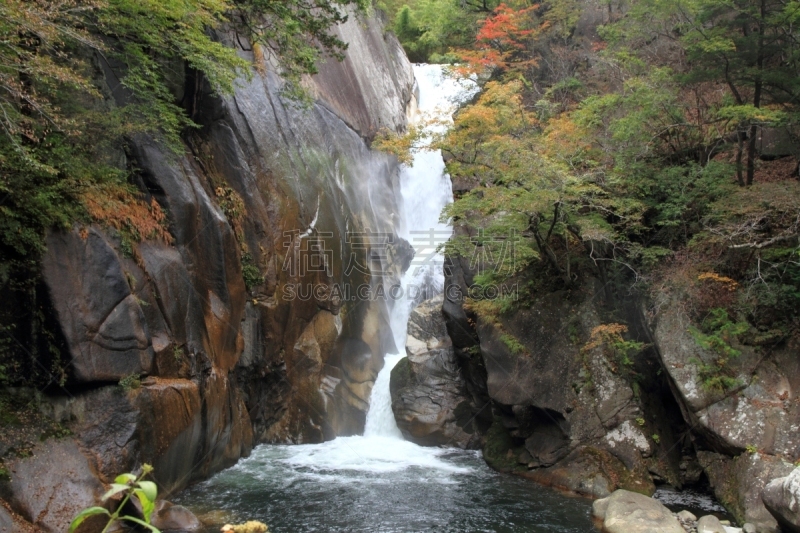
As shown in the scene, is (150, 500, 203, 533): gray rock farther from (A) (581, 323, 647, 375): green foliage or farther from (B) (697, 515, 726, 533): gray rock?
(A) (581, 323, 647, 375): green foliage

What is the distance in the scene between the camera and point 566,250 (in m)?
13.7

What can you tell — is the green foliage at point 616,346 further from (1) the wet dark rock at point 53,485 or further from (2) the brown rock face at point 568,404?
(1) the wet dark rock at point 53,485

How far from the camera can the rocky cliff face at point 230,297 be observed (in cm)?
855

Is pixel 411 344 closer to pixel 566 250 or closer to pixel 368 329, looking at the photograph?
pixel 368 329

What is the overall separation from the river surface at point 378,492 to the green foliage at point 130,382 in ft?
7.69

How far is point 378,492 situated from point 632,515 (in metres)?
4.51

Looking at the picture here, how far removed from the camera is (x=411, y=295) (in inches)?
783

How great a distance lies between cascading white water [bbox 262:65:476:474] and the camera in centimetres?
1327

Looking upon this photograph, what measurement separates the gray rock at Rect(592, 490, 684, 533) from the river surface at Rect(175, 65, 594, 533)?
295 millimetres

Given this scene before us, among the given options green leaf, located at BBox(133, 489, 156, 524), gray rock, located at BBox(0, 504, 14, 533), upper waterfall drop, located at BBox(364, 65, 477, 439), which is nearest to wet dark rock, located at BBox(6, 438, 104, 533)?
gray rock, located at BBox(0, 504, 14, 533)

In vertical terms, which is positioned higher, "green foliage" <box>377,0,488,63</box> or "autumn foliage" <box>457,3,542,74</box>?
"green foliage" <box>377,0,488,63</box>

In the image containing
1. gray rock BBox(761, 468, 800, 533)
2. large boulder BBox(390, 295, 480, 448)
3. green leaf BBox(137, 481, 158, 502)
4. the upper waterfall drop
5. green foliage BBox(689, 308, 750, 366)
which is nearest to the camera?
green leaf BBox(137, 481, 158, 502)

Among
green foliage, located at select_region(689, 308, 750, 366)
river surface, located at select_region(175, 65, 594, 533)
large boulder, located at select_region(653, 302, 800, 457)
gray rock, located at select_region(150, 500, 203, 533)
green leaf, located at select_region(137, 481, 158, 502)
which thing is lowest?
river surface, located at select_region(175, 65, 594, 533)

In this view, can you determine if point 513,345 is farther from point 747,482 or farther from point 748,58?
point 748,58
